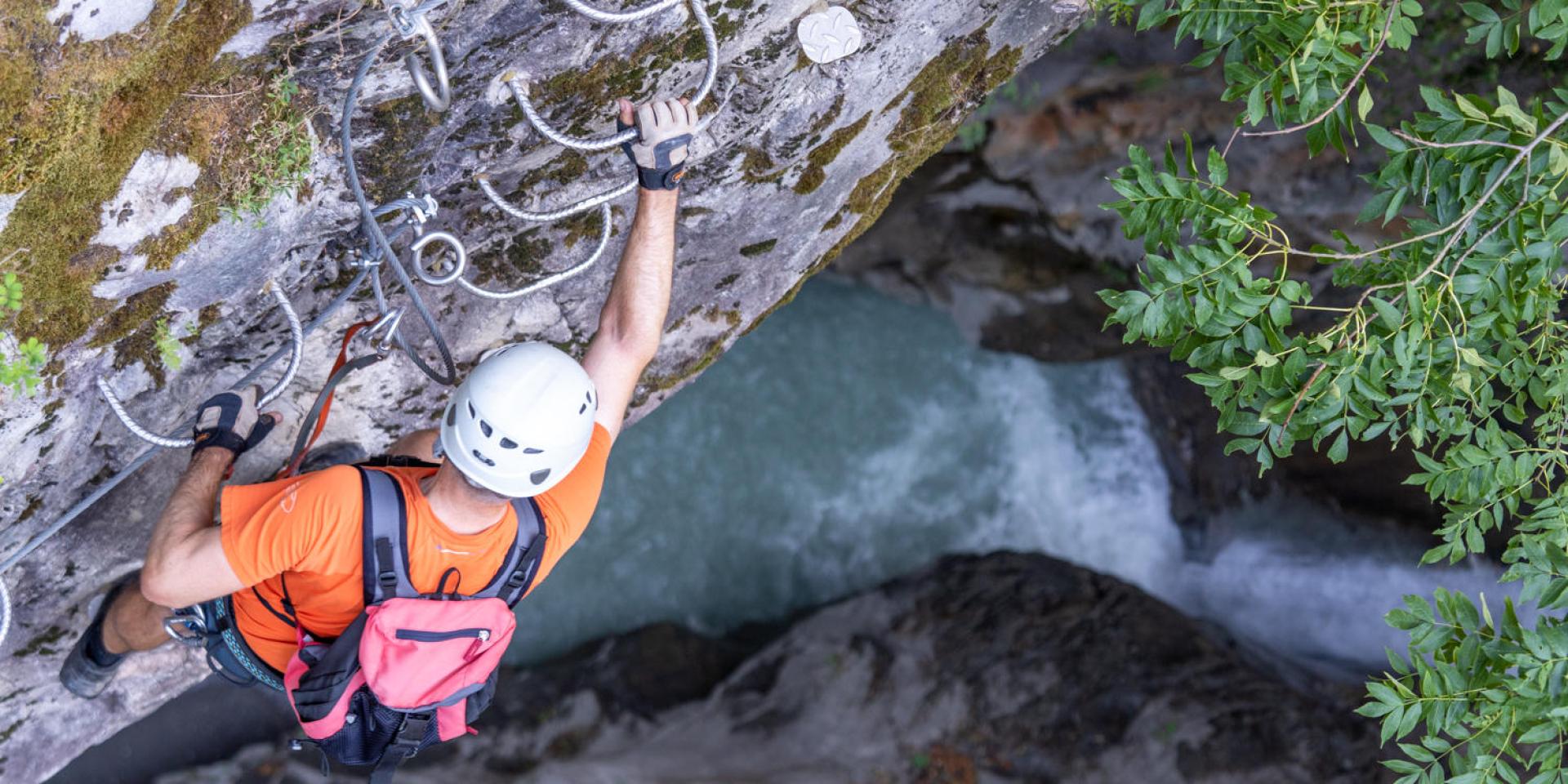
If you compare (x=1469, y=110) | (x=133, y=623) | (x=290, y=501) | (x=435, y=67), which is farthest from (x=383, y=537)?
(x=1469, y=110)

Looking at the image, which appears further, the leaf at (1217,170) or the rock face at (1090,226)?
the rock face at (1090,226)

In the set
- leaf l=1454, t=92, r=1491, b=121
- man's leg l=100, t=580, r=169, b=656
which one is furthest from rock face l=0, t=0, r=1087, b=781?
leaf l=1454, t=92, r=1491, b=121

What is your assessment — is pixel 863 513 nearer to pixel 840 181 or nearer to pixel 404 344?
pixel 840 181

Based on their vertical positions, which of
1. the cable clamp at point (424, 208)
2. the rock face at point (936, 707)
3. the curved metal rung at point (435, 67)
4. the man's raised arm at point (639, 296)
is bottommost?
the rock face at point (936, 707)

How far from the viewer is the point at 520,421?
273cm

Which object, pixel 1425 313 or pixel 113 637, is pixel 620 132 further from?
pixel 113 637

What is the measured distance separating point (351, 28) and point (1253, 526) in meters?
8.62

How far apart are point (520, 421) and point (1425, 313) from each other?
2.49 m

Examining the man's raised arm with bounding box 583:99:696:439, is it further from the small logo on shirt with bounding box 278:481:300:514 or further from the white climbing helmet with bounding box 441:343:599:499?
the small logo on shirt with bounding box 278:481:300:514

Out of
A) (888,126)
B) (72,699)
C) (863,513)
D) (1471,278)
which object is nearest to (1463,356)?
(1471,278)

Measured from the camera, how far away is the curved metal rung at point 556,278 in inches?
124

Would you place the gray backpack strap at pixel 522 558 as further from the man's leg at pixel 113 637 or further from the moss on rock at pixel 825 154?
the moss on rock at pixel 825 154

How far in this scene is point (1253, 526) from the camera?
8984 mm

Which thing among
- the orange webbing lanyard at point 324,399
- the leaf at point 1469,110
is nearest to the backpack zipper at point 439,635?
the orange webbing lanyard at point 324,399
